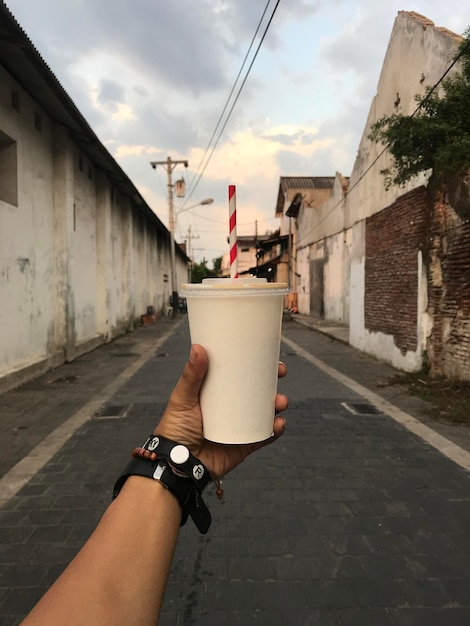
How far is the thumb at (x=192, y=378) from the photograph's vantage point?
1.51 metres

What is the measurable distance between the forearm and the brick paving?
1.52m

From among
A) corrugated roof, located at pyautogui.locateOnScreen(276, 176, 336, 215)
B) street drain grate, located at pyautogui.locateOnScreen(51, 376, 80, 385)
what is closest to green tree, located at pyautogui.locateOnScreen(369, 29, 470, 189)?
street drain grate, located at pyautogui.locateOnScreen(51, 376, 80, 385)

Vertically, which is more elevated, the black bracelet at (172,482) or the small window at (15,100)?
the small window at (15,100)

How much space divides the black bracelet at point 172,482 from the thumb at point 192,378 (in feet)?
0.76

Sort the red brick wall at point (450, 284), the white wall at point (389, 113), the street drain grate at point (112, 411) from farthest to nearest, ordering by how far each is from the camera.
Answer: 1. the white wall at point (389, 113)
2. the red brick wall at point (450, 284)
3. the street drain grate at point (112, 411)

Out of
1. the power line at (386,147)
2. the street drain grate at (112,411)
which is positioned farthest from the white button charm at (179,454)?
the power line at (386,147)

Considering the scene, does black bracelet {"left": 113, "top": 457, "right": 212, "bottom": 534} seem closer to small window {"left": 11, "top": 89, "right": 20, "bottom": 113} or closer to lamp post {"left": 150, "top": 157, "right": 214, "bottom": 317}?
small window {"left": 11, "top": 89, "right": 20, "bottom": 113}

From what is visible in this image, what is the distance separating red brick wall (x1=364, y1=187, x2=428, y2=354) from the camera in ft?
29.0

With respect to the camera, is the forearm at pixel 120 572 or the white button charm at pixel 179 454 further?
the white button charm at pixel 179 454

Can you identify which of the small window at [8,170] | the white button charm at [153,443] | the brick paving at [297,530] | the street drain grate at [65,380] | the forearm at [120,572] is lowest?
the street drain grate at [65,380]

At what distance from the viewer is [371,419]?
6109mm

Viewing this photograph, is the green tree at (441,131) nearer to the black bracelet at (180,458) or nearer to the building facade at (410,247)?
the building facade at (410,247)

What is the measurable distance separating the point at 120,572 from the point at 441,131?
293 inches

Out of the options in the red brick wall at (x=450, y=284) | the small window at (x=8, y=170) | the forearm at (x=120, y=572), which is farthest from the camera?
the small window at (x=8, y=170)
